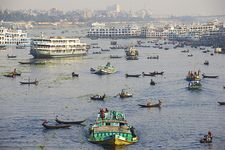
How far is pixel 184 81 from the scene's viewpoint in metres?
40.7

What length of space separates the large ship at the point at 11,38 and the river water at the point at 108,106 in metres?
27.8

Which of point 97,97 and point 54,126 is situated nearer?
point 54,126

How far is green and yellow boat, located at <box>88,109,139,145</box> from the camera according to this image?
22.5 m

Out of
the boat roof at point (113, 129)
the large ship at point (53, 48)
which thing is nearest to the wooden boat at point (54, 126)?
the boat roof at point (113, 129)

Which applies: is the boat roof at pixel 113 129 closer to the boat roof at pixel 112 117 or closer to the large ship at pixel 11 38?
the boat roof at pixel 112 117

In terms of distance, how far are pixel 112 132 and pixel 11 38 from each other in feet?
192

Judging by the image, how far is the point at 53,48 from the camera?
59594 mm

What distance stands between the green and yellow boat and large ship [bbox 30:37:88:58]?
115 ft

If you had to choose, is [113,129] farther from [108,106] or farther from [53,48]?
[53,48]

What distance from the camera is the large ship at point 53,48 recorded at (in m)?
59.1

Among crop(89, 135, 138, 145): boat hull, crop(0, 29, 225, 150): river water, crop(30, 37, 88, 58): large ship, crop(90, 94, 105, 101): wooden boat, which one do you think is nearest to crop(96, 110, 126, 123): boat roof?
crop(0, 29, 225, 150): river water

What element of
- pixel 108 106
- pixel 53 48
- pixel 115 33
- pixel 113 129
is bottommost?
pixel 108 106

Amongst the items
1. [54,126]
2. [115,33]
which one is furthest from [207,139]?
[115,33]

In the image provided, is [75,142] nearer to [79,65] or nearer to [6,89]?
[6,89]
